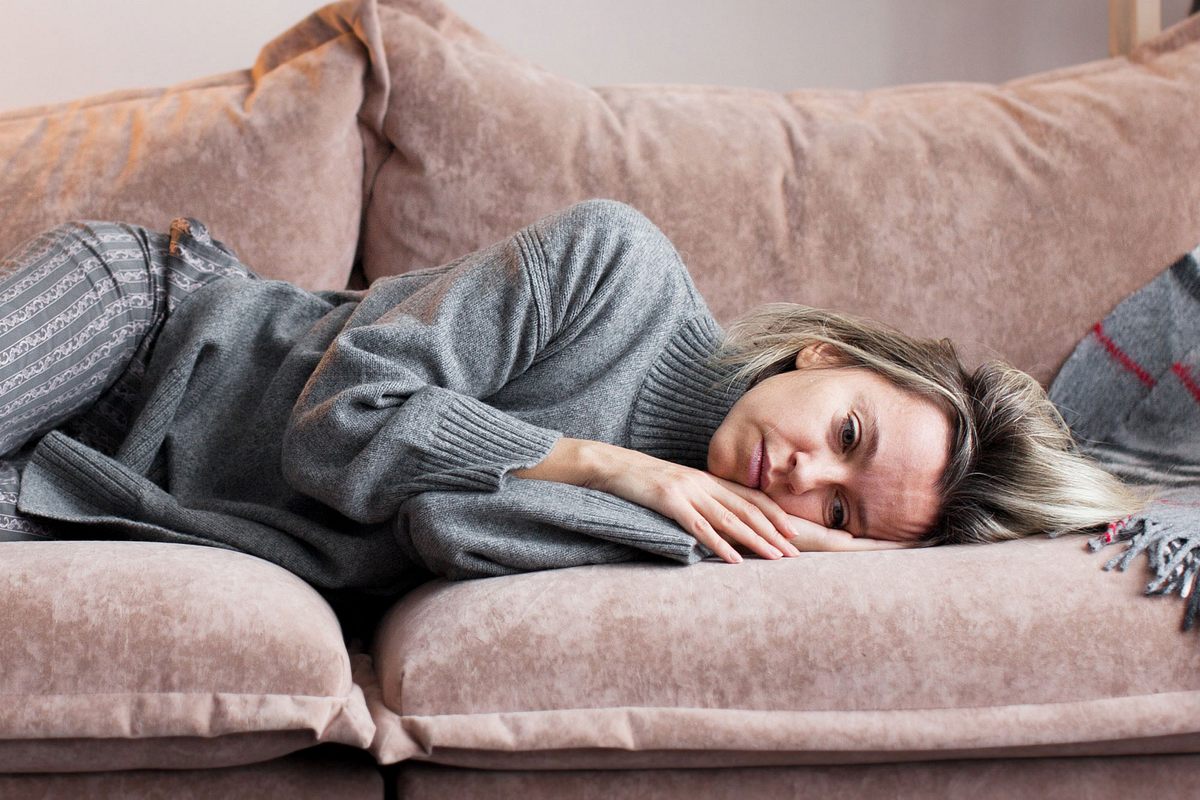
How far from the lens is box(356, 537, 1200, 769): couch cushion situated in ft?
3.48

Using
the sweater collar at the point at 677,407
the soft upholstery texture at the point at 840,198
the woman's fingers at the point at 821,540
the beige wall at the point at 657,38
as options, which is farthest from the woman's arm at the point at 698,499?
the beige wall at the point at 657,38

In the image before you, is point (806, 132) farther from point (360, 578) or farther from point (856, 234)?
point (360, 578)

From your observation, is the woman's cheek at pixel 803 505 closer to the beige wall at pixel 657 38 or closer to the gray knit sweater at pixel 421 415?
the gray knit sweater at pixel 421 415

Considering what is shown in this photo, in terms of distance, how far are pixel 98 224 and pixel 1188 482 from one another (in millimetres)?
1674

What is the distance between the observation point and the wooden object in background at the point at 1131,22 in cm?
222

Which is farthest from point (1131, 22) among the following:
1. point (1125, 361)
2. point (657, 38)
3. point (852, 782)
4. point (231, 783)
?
point (231, 783)

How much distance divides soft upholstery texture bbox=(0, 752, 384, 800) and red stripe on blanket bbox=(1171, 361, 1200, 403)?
139 centimetres

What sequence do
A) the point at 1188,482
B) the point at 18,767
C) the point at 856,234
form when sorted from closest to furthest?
the point at 18,767 < the point at 1188,482 < the point at 856,234

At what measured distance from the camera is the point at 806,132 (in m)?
1.88

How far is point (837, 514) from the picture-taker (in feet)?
4.51

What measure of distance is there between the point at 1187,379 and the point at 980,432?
1.92 ft

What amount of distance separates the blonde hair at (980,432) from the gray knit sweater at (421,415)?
101mm

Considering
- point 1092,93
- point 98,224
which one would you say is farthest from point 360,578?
point 1092,93

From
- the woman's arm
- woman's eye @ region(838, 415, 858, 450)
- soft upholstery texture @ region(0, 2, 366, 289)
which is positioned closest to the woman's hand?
the woman's arm
